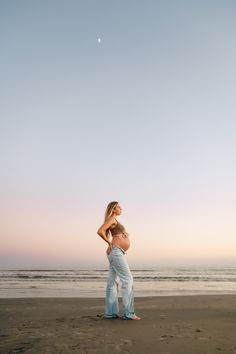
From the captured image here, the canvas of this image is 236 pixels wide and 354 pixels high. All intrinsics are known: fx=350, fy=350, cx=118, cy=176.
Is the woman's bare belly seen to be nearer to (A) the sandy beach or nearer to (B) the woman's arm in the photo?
(B) the woman's arm

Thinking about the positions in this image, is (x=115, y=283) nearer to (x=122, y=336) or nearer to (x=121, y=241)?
(x=121, y=241)

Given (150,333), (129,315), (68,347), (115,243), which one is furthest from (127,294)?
(68,347)

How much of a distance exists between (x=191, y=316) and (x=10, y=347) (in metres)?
3.96

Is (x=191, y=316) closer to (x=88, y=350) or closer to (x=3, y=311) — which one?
(x=88, y=350)

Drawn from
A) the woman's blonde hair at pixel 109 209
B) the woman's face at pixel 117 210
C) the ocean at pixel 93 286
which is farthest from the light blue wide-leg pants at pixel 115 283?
the ocean at pixel 93 286

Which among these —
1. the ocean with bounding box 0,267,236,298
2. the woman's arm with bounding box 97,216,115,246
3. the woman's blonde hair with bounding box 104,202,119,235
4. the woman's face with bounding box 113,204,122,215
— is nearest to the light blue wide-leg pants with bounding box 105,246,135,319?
the woman's arm with bounding box 97,216,115,246

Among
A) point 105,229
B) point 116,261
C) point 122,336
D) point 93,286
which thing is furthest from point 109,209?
point 93,286

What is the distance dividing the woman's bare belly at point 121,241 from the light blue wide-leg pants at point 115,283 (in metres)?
0.09

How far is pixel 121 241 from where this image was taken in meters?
6.53

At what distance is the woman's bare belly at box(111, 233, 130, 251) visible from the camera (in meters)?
6.50

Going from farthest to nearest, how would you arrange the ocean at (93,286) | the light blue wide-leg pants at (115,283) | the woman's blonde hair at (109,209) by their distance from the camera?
the ocean at (93,286)
the woman's blonde hair at (109,209)
the light blue wide-leg pants at (115,283)

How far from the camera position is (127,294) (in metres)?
6.19

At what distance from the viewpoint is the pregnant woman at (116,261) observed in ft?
20.5

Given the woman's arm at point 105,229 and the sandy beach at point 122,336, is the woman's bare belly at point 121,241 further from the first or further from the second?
the sandy beach at point 122,336
